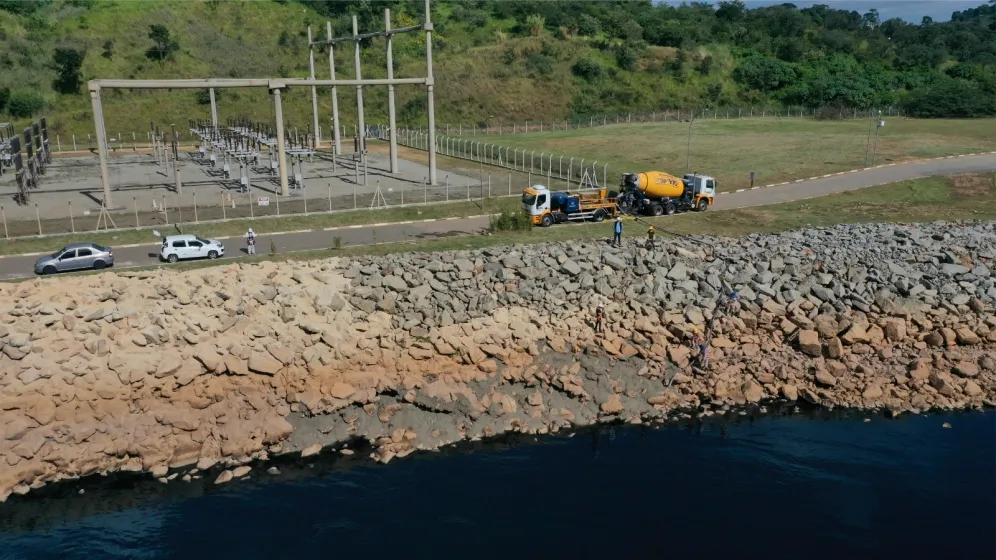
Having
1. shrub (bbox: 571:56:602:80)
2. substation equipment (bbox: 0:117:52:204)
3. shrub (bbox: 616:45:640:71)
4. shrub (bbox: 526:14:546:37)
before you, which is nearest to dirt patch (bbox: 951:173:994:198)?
shrub (bbox: 571:56:602:80)

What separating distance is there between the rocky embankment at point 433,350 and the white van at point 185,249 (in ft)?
9.93

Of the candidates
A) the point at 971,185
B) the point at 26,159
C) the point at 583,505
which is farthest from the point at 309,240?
the point at 971,185

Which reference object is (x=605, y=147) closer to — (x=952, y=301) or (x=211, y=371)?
(x=952, y=301)

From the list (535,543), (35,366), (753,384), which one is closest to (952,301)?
(753,384)

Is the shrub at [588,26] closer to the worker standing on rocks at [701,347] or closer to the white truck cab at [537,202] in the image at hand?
the white truck cab at [537,202]

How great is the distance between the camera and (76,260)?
31516 mm

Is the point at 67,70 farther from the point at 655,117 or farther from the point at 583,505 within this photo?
the point at 583,505

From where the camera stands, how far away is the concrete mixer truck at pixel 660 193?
4325cm

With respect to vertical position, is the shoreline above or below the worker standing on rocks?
below

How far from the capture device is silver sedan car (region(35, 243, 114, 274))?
31328 mm

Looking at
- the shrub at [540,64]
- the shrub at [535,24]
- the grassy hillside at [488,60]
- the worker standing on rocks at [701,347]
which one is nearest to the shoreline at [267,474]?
the worker standing on rocks at [701,347]

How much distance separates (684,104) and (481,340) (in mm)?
75472

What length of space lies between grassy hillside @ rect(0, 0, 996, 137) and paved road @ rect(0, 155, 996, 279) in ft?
114

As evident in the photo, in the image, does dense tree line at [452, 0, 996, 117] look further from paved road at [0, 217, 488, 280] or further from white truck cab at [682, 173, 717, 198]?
paved road at [0, 217, 488, 280]
